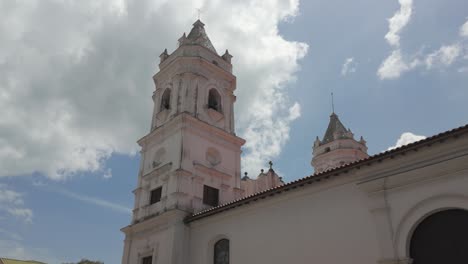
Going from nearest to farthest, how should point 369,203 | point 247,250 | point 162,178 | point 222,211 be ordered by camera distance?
point 369,203
point 247,250
point 222,211
point 162,178

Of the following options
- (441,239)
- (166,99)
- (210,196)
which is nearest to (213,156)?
(210,196)

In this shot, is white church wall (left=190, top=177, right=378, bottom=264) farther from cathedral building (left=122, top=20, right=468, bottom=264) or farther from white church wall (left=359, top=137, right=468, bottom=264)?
white church wall (left=359, top=137, right=468, bottom=264)

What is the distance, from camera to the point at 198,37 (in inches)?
1050

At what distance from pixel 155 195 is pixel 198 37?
11221mm

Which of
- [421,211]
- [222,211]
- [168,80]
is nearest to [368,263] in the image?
[421,211]

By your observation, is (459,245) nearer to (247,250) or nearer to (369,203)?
(369,203)

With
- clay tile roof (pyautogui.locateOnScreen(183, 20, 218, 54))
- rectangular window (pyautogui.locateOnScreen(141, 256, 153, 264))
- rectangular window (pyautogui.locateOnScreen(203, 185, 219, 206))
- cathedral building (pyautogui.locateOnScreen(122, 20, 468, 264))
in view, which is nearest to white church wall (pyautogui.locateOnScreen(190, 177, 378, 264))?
cathedral building (pyautogui.locateOnScreen(122, 20, 468, 264))

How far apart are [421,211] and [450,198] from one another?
0.88 metres

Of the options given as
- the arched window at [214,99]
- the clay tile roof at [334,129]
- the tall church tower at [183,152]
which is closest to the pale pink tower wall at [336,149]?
the clay tile roof at [334,129]

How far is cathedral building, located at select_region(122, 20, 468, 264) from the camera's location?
11352mm

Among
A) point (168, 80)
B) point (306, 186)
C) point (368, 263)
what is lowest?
point (368, 263)

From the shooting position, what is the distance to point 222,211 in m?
17.4

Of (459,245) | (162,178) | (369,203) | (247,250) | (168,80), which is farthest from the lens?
(168,80)

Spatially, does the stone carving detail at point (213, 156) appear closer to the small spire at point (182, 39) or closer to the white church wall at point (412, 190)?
the small spire at point (182, 39)
